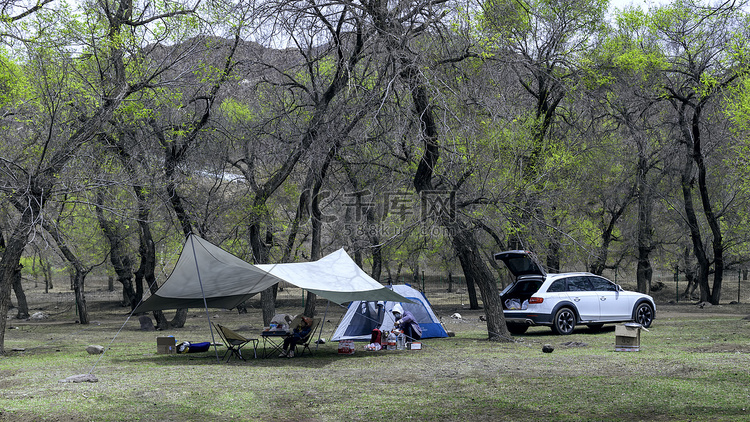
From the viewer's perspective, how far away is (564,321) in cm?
1528

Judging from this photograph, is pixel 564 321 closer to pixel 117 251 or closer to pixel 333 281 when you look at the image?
pixel 333 281

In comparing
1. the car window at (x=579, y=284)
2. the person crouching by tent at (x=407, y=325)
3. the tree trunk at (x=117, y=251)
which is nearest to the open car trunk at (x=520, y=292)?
the car window at (x=579, y=284)

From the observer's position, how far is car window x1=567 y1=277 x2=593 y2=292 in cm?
1553

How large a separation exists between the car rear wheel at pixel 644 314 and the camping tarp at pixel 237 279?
7.47 m

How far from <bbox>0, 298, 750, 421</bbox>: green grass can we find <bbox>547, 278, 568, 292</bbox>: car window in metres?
1.57

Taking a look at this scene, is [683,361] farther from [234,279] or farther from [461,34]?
[234,279]

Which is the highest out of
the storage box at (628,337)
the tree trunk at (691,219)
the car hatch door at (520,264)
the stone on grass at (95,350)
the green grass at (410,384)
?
the tree trunk at (691,219)

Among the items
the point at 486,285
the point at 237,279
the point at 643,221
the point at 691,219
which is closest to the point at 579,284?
the point at 486,285

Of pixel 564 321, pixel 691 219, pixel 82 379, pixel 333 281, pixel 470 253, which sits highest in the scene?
pixel 691 219

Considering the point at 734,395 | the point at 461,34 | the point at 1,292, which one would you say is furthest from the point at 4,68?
the point at 734,395

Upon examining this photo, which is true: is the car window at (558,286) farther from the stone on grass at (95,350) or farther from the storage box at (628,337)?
the stone on grass at (95,350)

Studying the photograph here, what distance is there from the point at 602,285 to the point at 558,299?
1.68 m

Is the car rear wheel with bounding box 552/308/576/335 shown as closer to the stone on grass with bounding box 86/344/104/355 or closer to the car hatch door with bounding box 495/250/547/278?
the car hatch door with bounding box 495/250/547/278

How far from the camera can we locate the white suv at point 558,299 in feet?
49.2
